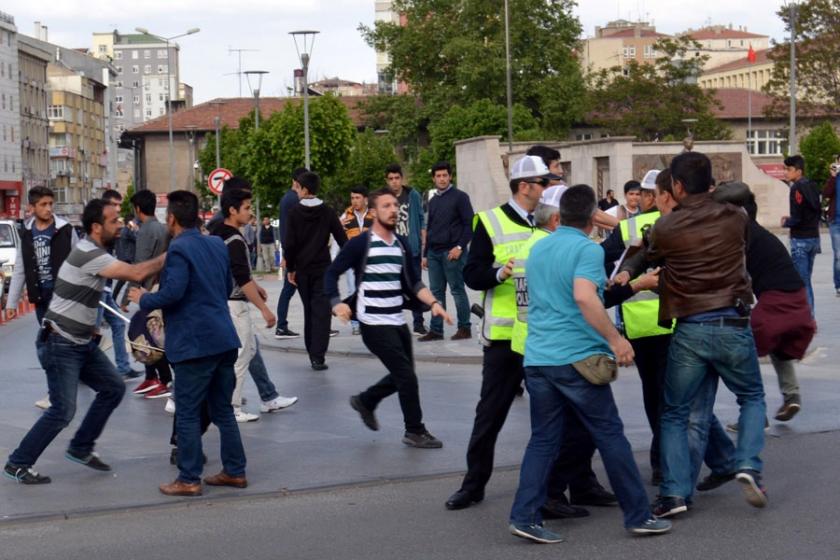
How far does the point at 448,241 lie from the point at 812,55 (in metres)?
70.3

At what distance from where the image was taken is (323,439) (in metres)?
10.2

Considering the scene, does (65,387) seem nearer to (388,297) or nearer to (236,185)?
(388,297)

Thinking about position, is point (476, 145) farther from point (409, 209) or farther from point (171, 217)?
point (171, 217)

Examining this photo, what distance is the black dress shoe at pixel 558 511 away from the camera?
7.36 meters

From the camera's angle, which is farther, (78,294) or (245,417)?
(245,417)

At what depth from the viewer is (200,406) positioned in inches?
324

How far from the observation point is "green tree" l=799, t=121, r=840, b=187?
254ft

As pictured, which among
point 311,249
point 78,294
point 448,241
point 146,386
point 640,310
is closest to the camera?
point 640,310

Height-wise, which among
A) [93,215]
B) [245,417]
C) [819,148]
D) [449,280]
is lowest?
[245,417]

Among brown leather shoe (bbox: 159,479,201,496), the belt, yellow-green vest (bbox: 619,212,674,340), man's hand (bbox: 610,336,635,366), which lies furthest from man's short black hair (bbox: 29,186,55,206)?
man's hand (bbox: 610,336,635,366)

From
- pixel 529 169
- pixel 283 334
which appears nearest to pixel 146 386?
pixel 283 334

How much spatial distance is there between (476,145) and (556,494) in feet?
137

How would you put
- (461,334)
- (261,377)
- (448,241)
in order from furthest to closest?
(461,334) → (448,241) → (261,377)

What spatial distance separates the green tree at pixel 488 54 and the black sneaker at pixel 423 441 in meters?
73.6
